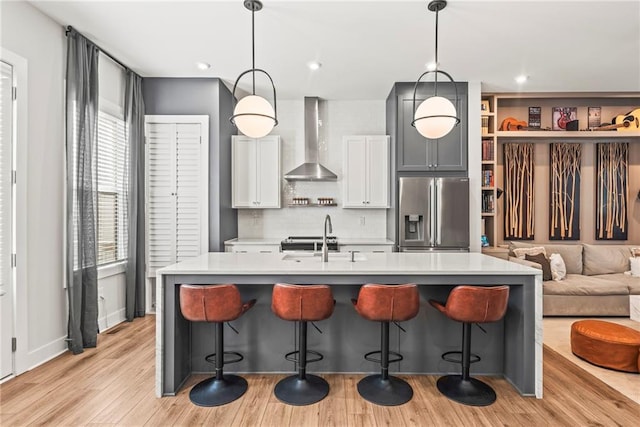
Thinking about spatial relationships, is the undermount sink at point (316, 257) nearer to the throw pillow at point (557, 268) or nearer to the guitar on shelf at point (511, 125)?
the throw pillow at point (557, 268)

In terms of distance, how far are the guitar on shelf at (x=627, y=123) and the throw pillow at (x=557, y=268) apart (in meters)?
2.03

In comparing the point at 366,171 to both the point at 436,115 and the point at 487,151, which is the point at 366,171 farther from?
the point at 436,115

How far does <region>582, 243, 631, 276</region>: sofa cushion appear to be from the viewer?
493 centimetres

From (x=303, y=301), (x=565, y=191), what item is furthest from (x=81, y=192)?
(x=565, y=191)

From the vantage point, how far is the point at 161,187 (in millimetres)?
4613

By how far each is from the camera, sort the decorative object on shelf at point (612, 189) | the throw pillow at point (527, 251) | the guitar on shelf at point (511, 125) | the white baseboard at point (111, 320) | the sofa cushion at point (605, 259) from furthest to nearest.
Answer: the decorative object on shelf at point (612, 189) < the guitar on shelf at point (511, 125) < the sofa cushion at point (605, 259) < the throw pillow at point (527, 251) < the white baseboard at point (111, 320)

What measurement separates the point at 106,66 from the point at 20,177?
5.56 ft

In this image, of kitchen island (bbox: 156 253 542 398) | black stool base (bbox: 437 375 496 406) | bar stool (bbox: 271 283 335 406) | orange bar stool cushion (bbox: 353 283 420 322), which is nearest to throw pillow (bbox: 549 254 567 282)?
kitchen island (bbox: 156 253 542 398)

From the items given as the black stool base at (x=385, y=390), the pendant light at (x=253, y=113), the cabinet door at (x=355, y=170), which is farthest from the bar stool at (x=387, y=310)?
the cabinet door at (x=355, y=170)

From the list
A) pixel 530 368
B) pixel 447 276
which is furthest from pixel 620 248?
pixel 447 276

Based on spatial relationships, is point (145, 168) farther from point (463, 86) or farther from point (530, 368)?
point (530, 368)

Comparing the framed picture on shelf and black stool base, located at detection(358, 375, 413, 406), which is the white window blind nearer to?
black stool base, located at detection(358, 375, 413, 406)

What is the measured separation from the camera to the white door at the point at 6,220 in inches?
109

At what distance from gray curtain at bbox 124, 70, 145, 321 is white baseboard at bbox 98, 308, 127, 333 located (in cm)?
6
